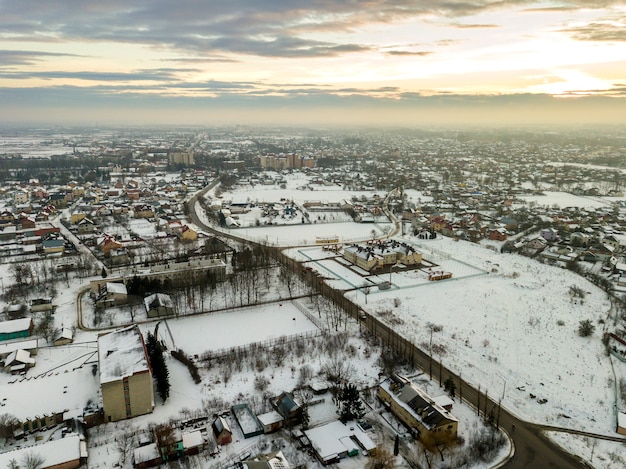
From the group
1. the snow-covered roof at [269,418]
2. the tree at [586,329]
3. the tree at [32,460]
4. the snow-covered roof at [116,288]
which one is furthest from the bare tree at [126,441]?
the tree at [586,329]

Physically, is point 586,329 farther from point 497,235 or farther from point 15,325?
point 15,325

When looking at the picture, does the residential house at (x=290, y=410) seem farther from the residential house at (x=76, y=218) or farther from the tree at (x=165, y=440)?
the residential house at (x=76, y=218)

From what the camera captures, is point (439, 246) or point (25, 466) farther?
point (439, 246)

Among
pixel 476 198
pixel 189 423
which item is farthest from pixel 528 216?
pixel 189 423

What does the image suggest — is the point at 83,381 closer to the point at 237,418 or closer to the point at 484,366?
the point at 237,418

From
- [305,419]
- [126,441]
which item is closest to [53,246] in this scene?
[126,441]

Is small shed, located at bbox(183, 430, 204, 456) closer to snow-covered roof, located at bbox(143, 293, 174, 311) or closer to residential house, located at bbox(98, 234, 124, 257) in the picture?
snow-covered roof, located at bbox(143, 293, 174, 311)

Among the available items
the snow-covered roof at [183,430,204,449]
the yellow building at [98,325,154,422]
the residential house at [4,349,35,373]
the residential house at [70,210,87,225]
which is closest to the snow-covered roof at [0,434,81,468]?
the yellow building at [98,325,154,422]
